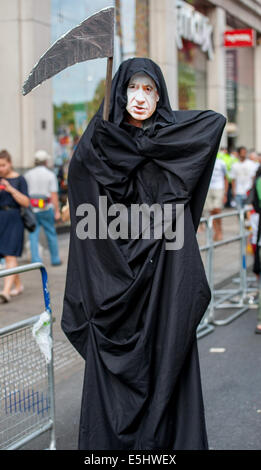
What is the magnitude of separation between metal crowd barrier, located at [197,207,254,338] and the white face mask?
12.9 ft

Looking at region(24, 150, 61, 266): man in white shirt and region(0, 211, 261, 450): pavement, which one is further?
region(24, 150, 61, 266): man in white shirt

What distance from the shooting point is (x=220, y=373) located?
581 cm

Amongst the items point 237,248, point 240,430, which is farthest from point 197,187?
point 237,248

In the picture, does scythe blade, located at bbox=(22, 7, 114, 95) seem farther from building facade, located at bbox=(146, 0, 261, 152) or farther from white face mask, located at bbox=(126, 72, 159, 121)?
building facade, located at bbox=(146, 0, 261, 152)

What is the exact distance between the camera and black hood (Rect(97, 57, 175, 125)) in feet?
11.0

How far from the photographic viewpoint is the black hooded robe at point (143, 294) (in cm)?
322

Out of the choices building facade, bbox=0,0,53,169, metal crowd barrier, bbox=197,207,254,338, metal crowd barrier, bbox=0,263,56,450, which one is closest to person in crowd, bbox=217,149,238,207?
building facade, bbox=0,0,53,169

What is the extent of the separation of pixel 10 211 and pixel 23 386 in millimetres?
4810

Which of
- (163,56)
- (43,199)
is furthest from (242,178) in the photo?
(43,199)

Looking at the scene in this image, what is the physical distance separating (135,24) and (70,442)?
14.1m

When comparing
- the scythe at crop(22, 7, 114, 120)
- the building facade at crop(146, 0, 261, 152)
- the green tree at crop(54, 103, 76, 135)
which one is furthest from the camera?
the building facade at crop(146, 0, 261, 152)

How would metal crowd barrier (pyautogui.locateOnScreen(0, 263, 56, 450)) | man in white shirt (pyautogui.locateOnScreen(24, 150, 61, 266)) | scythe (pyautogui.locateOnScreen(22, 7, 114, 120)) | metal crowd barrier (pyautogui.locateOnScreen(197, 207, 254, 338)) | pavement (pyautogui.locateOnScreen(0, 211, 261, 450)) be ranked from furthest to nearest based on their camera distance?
1. man in white shirt (pyautogui.locateOnScreen(24, 150, 61, 266))
2. metal crowd barrier (pyautogui.locateOnScreen(197, 207, 254, 338))
3. pavement (pyautogui.locateOnScreen(0, 211, 261, 450))
4. metal crowd barrier (pyautogui.locateOnScreen(0, 263, 56, 450))
5. scythe (pyautogui.locateOnScreen(22, 7, 114, 120))

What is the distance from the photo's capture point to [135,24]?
669 inches
